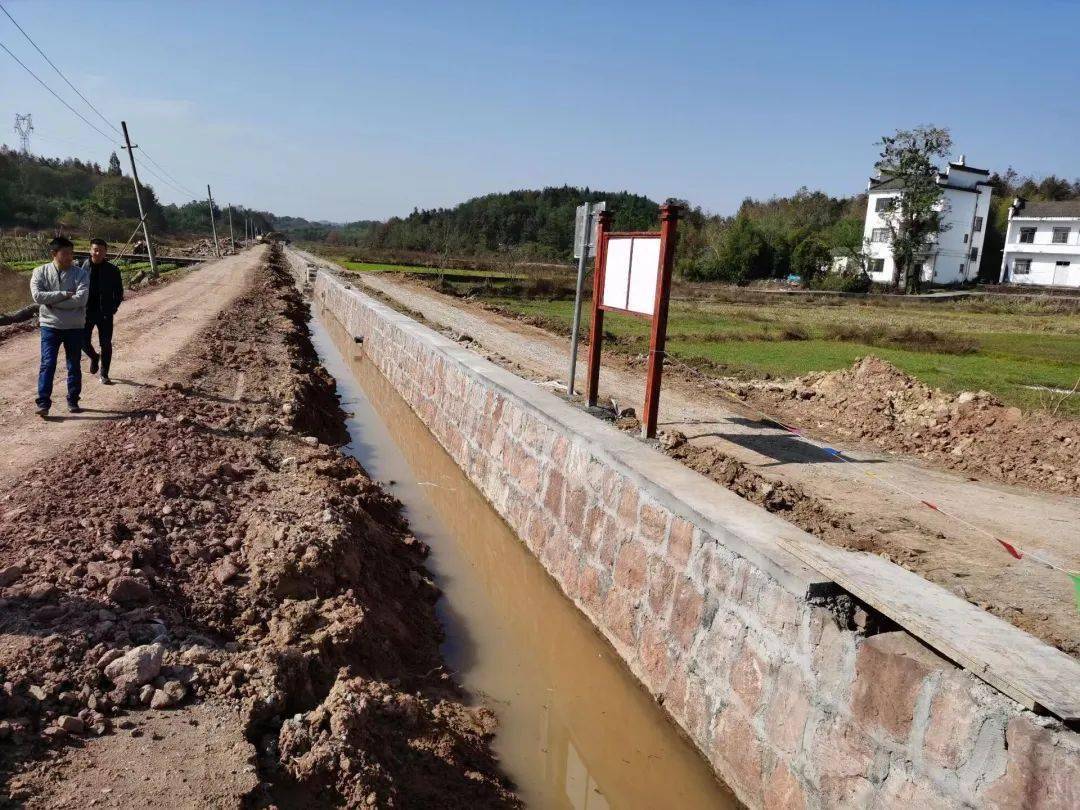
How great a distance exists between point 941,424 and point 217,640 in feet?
25.8

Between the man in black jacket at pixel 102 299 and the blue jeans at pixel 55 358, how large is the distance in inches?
48.2

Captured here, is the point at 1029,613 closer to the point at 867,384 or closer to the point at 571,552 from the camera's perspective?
the point at 571,552

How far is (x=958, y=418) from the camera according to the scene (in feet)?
26.9

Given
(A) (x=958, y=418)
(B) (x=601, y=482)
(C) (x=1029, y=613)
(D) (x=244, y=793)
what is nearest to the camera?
(D) (x=244, y=793)

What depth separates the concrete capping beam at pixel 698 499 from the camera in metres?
3.59

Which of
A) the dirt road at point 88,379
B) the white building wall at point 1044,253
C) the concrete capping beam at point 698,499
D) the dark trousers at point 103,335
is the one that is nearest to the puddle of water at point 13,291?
the dirt road at point 88,379

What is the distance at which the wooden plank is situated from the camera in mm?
2426

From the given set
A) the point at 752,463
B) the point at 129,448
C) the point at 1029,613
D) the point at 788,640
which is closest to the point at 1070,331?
the point at 752,463

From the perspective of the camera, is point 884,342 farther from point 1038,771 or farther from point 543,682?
point 1038,771

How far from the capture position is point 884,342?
18516 millimetres

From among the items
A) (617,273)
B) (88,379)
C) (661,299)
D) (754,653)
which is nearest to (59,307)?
(88,379)

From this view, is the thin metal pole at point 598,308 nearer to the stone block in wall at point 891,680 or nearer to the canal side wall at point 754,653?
the canal side wall at point 754,653

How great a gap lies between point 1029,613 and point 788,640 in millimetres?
1683

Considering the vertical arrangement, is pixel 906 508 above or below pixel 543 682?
above
